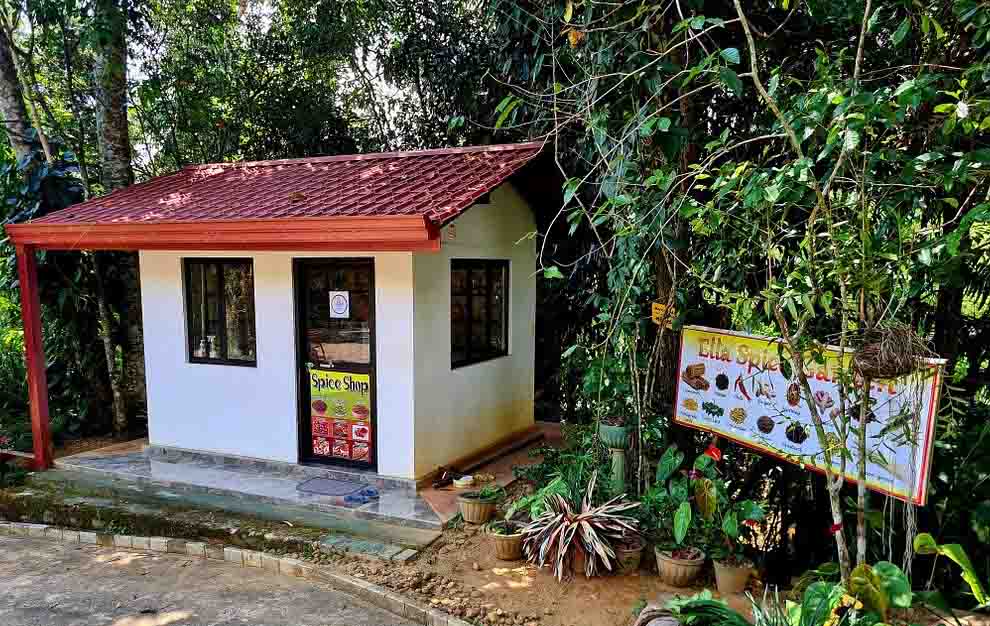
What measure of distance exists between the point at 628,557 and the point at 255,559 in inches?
95.8

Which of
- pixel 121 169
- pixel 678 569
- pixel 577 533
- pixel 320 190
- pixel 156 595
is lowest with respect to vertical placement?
pixel 156 595

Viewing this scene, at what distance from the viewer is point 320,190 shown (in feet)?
18.4

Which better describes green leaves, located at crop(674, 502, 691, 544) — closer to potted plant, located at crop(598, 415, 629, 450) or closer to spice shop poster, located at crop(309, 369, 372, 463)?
potted plant, located at crop(598, 415, 629, 450)

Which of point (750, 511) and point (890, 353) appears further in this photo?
point (750, 511)

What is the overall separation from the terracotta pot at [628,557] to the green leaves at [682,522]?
288mm

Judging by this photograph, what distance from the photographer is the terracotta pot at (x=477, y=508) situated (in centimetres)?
450

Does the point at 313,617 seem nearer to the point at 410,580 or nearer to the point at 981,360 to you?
the point at 410,580

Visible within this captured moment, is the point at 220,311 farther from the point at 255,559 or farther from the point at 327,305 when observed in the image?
the point at 255,559

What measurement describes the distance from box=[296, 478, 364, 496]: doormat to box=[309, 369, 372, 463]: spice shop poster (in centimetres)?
24

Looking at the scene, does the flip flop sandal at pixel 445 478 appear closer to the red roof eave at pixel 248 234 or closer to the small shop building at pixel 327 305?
the small shop building at pixel 327 305

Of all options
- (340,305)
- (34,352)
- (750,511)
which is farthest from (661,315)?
(34,352)

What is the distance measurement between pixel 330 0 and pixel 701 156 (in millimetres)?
6328

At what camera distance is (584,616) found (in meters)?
3.35

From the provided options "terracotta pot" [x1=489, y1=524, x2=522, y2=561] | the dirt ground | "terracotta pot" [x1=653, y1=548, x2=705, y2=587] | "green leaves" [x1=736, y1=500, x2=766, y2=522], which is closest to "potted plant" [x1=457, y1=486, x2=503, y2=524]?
the dirt ground
